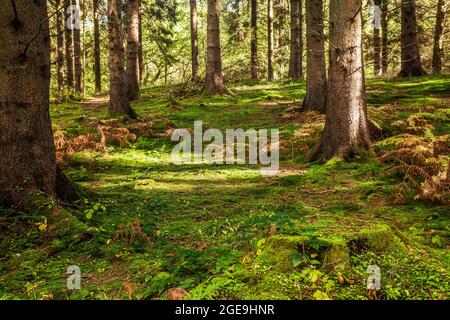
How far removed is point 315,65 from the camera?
11656 millimetres

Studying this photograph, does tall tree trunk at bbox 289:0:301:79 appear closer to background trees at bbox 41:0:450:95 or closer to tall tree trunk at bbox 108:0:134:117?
background trees at bbox 41:0:450:95

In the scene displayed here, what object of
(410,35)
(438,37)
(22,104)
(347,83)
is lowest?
(22,104)

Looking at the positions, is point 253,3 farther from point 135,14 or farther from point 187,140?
point 187,140

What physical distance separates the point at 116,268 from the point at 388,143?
5.49 metres

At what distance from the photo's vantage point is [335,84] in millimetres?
7391

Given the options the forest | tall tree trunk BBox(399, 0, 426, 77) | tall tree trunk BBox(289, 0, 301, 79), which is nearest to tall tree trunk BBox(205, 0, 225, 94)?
tall tree trunk BBox(289, 0, 301, 79)

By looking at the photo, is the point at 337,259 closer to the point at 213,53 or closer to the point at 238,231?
the point at 238,231

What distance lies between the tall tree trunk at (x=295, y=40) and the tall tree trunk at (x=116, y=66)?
9584 millimetres

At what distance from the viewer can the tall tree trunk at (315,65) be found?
11.5 m

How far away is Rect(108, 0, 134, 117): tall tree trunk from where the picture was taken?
11969mm

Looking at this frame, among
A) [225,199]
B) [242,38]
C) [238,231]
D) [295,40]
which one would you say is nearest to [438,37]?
[295,40]

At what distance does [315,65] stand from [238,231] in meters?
8.19

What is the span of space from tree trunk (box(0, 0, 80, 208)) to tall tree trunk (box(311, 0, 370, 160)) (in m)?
4.85
